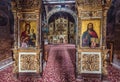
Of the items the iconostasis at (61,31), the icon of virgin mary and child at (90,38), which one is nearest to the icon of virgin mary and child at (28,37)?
the icon of virgin mary and child at (90,38)

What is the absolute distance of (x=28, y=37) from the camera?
568 centimetres

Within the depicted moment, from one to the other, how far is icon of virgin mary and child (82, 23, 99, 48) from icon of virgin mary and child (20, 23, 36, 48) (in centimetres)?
190

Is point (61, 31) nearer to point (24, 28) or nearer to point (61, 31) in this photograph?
point (61, 31)

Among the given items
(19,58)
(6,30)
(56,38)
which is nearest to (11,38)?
(6,30)

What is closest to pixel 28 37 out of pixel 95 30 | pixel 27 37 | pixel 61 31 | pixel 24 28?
pixel 27 37

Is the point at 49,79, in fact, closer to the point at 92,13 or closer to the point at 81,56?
the point at 81,56

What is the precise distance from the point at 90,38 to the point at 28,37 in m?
2.32


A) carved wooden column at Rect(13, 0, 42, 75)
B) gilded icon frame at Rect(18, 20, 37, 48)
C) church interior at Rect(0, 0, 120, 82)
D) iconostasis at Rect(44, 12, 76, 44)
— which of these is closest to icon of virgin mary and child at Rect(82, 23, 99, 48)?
church interior at Rect(0, 0, 120, 82)

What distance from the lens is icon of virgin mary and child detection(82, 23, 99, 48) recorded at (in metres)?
5.45

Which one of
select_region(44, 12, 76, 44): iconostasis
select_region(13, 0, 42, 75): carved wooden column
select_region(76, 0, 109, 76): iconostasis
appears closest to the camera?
select_region(76, 0, 109, 76): iconostasis

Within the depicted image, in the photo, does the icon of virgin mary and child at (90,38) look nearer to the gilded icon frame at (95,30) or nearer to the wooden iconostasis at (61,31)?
the gilded icon frame at (95,30)

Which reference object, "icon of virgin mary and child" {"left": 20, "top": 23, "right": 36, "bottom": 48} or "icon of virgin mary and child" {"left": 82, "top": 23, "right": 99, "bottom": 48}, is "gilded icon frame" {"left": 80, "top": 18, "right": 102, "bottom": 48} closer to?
"icon of virgin mary and child" {"left": 82, "top": 23, "right": 99, "bottom": 48}

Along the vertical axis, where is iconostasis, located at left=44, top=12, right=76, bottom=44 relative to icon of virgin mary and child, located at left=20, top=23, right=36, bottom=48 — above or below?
above

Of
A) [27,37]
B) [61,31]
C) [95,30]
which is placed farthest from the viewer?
[61,31]
